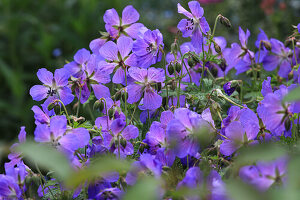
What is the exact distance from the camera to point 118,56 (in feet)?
2.88

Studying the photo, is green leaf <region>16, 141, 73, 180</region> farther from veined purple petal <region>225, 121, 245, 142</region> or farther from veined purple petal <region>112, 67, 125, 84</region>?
veined purple petal <region>112, 67, 125, 84</region>

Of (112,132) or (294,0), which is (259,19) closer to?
(294,0)

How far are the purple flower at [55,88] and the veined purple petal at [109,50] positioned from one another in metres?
0.08

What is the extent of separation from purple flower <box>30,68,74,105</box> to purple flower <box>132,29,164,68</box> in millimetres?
148

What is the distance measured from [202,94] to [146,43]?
15cm

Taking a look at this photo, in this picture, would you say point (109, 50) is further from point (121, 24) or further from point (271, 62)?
point (271, 62)

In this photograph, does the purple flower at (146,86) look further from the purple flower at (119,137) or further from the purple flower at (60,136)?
the purple flower at (60,136)

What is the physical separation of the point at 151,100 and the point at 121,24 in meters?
0.24

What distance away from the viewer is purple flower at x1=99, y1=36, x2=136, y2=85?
2.85ft

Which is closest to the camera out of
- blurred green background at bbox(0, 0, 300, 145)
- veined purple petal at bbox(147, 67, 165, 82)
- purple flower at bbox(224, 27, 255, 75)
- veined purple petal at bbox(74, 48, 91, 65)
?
veined purple petal at bbox(147, 67, 165, 82)

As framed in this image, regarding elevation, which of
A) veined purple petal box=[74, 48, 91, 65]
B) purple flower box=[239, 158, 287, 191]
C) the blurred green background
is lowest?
the blurred green background

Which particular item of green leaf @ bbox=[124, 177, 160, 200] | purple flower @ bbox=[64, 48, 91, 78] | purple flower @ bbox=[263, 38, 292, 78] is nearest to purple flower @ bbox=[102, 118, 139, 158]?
purple flower @ bbox=[64, 48, 91, 78]

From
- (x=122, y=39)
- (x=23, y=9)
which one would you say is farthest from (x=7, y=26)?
(x=122, y=39)

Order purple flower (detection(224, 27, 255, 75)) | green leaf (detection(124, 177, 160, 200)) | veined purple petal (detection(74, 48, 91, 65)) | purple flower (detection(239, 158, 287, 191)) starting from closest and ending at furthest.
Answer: green leaf (detection(124, 177, 160, 200))
purple flower (detection(239, 158, 287, 191))
veined purple petal (detection(74, 48, 91, 65))
purple flower (detection(224, 27, 255, 75))
